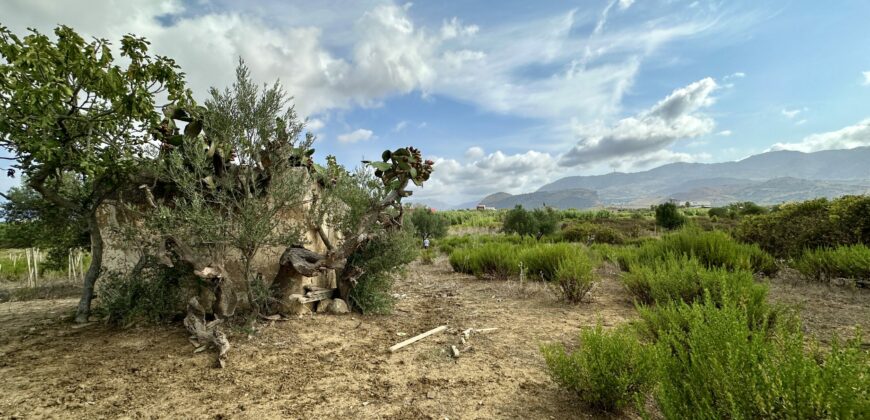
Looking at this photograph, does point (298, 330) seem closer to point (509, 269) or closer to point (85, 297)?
point (85, 297)

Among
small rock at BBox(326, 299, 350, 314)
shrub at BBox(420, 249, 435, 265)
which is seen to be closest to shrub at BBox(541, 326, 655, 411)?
small rock at BBox(326, 299, 350, 314)

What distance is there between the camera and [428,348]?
174 inches

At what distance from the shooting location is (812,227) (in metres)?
8.24

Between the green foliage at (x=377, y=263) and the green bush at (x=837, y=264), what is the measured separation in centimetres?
739

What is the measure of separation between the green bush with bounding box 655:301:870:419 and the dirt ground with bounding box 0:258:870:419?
0.95 m

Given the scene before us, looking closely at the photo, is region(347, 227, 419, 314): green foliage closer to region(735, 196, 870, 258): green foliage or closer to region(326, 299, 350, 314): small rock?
region(326, 299, 350, 314): small rock

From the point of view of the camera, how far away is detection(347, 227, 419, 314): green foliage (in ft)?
19.3

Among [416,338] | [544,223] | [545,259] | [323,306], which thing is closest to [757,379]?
[416,338]

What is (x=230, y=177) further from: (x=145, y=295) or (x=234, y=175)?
(x=145, y=295)

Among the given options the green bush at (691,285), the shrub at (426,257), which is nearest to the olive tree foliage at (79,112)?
the green bush at (691,285)

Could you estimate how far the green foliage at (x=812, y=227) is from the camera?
7707 millimetres

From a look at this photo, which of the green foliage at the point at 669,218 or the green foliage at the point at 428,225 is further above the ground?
the green foliage at the point at 428,225

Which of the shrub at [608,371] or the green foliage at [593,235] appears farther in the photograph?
the green foliage at [593,235]

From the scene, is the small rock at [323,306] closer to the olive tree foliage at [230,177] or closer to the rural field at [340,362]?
the rural field at [340,362]
